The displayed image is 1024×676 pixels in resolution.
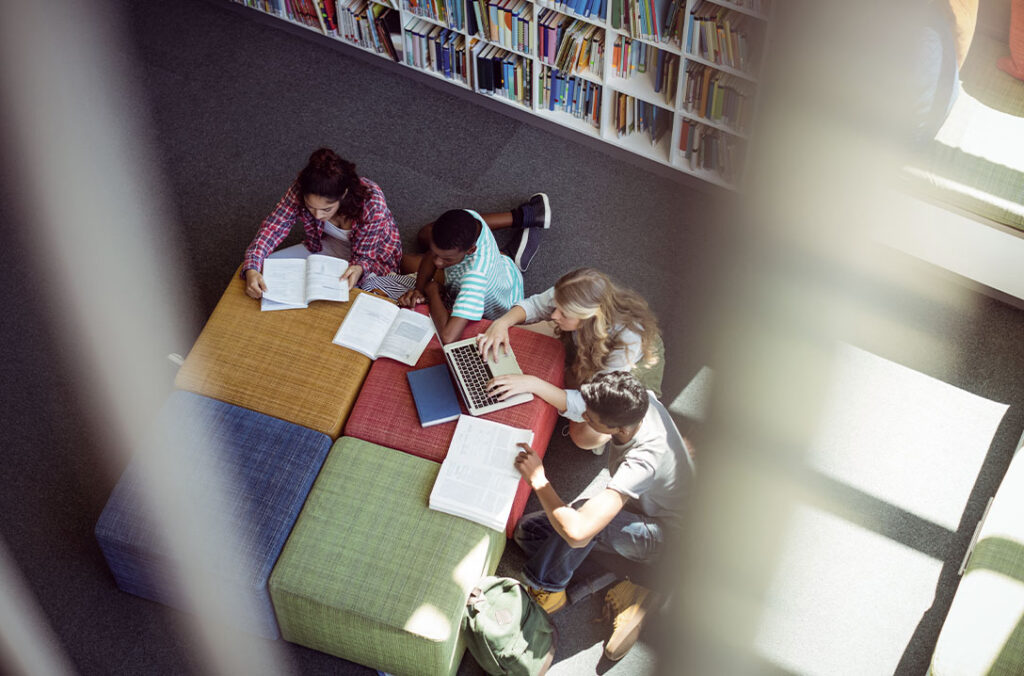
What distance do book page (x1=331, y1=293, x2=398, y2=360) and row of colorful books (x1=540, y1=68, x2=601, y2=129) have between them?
149 cm

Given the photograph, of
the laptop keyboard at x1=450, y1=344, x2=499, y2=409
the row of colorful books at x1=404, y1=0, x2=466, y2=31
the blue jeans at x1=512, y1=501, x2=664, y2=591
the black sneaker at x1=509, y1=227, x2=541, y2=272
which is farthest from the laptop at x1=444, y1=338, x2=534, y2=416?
the row of colorful books at x1=404, y1=0, x2=466, y2=31

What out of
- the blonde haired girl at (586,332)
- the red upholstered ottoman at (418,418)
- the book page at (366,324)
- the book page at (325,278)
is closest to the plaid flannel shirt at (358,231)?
the book page at (325,278)

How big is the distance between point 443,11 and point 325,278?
159 centimetres

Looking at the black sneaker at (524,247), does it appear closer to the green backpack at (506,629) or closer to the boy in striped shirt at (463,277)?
the boy in striped shirt at (463,277)

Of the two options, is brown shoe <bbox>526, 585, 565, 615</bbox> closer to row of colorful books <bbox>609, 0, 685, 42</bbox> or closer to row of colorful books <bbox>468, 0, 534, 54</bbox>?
row of colorful books <bbox>609, 0, 685, 42</bbox>

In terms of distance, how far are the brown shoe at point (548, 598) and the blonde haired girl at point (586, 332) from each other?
1.67 ft

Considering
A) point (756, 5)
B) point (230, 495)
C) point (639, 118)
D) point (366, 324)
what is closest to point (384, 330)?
point (366, 324)

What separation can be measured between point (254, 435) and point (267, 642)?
0.70 m

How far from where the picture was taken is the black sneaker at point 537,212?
395cm

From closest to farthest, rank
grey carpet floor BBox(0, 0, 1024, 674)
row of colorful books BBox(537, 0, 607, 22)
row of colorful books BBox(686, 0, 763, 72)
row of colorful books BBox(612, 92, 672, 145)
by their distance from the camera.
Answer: grey carpet floor BBox(0, 0, 1024, 674)
row of colorful books BBox(686, 0, 763, 72)
row of colorful books BBox(537, 0, 607, 22)
row of colorful books BBox(612, 92, 672, 145)

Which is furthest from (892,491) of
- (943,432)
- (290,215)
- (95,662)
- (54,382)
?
(54,382)

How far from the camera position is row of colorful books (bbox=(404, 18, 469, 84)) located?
170 inches

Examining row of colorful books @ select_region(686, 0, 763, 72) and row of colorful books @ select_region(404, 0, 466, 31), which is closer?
row of colorful books @ select_region(686, 0, 763, 72)

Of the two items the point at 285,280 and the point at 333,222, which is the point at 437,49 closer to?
the point at 333,222
